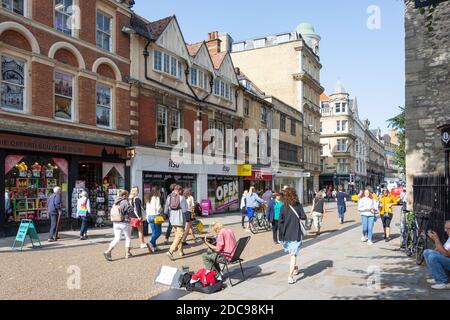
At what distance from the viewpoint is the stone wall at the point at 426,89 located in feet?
47.4

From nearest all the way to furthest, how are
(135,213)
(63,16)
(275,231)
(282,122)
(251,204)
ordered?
1. (135,213)
2. (275,231)
3. (63,16)
4. (251,204)
5. (282,122)

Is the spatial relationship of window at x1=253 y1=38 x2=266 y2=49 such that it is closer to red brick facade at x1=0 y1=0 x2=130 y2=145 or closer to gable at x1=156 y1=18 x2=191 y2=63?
gable at x1=156 y1=18 x2=191 y2=63

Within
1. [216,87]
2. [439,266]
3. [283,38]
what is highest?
[283,38]

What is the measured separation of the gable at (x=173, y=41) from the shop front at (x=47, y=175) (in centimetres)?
677

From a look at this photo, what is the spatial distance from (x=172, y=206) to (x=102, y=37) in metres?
11.2

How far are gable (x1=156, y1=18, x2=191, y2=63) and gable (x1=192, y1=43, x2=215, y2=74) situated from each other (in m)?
1.16

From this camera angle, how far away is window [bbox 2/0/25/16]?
1423 cm

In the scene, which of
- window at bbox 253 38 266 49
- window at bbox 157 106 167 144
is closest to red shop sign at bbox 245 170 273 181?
window at bbox 157 106 167 144

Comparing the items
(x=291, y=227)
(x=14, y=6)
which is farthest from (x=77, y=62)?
(x=291, y=227)

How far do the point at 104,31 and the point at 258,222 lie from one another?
1124 centimetres

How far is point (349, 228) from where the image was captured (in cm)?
1831

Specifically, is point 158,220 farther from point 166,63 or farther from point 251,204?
point 166,63

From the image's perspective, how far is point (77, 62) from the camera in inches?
672
